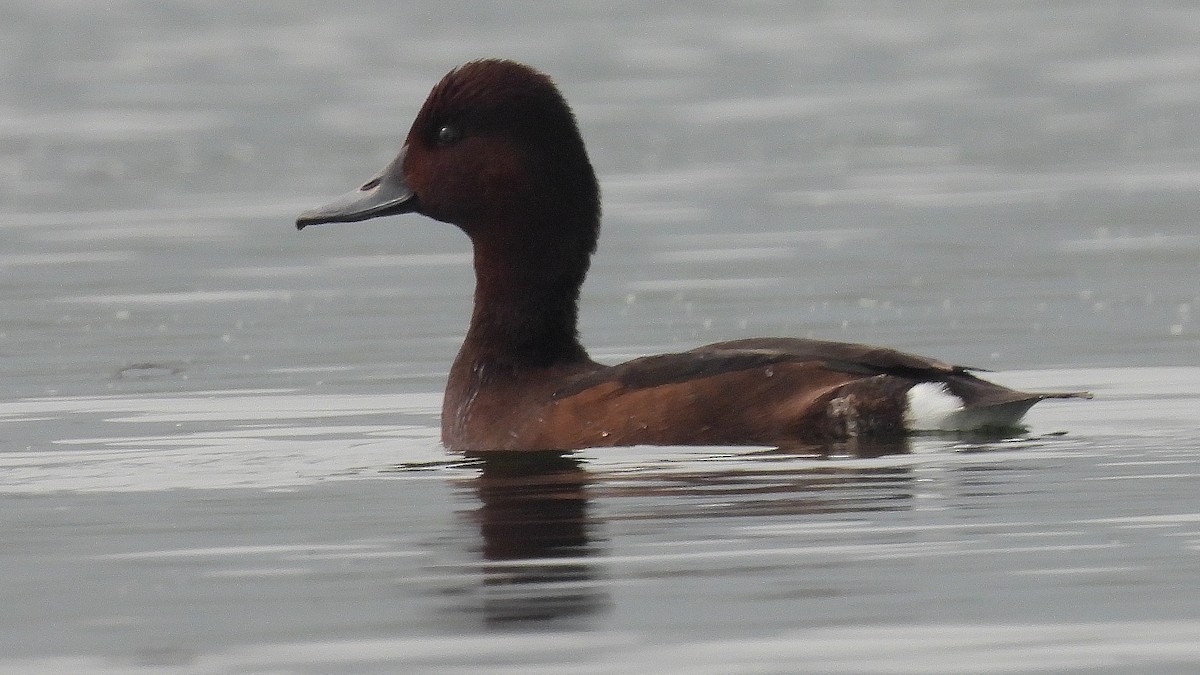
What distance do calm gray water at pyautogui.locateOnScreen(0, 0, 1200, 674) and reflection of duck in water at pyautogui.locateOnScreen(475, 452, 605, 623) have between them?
2cm

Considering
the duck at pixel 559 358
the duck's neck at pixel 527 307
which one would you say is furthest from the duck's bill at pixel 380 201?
the duck's neck at pixel 527 307

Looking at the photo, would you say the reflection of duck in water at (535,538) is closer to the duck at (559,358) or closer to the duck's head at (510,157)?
the duck at (559,358)

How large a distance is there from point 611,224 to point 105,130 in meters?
6.75

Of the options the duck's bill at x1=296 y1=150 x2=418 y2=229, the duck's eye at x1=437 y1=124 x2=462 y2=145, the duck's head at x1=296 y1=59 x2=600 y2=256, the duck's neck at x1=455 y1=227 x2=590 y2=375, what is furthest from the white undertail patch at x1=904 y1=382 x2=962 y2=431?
the duck's bill at x1=296 y1=150 x2=418 y2=229

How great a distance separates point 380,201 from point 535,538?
9.52 ft

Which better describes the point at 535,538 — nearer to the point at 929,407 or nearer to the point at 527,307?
the point at 929,407

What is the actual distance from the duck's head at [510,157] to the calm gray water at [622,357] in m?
0.81

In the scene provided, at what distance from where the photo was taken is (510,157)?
937 cm

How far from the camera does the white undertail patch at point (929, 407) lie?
8430 mm

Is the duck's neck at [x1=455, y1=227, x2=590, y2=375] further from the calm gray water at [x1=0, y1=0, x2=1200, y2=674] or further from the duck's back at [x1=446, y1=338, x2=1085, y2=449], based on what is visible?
the duck's back at [x1=446, y1=338, x2=1085, y2=449]

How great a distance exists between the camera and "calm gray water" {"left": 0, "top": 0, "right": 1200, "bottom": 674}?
596 cm

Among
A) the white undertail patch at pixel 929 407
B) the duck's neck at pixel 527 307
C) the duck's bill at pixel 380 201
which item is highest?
the duck's bill at pixel 380 201

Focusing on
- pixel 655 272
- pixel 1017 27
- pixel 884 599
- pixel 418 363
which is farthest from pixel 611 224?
pixel 1017 27

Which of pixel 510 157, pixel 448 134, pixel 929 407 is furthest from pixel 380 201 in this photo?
pixel 929 407
